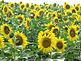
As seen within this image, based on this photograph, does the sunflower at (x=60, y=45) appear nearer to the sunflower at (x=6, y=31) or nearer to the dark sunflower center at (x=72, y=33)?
the dark sunflower center at (x=72, y=33)

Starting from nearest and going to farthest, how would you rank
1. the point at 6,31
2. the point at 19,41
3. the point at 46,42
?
the point at 46,42, the point at 19,41, the point at 6,31

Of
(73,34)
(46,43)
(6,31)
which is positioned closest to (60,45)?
(46,43)

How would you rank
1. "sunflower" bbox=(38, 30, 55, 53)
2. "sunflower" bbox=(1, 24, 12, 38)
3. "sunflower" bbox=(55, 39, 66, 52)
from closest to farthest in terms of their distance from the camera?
"sunflower" bbox=(38, 30, 55, 53) < "sunflower" bbox=(55, 39, 66, 52) < "sunflower" bbox=(1, 24, 12, 38)

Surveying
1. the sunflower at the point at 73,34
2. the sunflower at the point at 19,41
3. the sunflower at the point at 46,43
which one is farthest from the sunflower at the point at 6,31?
the sunflower at the point at 73,34

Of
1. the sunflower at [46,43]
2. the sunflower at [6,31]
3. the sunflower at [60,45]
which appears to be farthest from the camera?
the sunflower at [6,31]

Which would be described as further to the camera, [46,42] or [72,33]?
[72,33]

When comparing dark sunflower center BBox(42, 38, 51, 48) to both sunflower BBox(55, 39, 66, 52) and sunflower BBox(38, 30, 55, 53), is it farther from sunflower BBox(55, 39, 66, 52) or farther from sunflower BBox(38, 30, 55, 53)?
sunflower BBox(55, 39, 66, 52)

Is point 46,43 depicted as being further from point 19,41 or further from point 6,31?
point 6,31

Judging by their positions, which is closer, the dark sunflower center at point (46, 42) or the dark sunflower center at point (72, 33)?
the dark sunflower center at point (46, 42)

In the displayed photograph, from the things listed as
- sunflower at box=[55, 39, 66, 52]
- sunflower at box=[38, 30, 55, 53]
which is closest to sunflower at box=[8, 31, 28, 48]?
sunflower at box=[38, 30, 55, 53]

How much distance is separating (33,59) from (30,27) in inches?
47.1

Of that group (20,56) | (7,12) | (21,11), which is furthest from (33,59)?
(21,11)

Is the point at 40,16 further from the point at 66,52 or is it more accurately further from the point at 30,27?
the point at 66,52

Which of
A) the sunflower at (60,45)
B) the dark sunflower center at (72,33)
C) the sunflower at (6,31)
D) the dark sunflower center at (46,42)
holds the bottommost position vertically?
the sunflower at (60,45)
